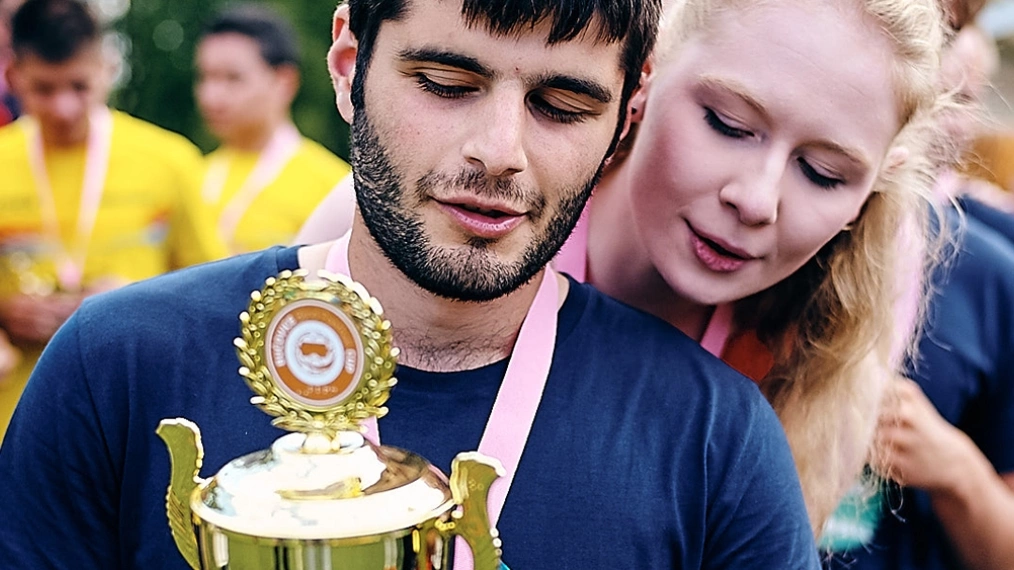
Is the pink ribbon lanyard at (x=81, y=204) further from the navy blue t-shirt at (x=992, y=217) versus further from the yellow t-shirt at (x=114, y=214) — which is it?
the navy blue t-shirt at (x=992, y=217)

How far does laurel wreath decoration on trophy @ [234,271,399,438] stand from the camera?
151 cm

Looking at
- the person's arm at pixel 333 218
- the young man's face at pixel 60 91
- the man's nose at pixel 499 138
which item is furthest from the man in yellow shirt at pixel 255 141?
the man's nose at pixel 499 138

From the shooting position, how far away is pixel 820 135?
2.13 metres

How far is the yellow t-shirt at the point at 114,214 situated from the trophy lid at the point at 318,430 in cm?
352

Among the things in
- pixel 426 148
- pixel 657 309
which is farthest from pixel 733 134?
pixel 426 148

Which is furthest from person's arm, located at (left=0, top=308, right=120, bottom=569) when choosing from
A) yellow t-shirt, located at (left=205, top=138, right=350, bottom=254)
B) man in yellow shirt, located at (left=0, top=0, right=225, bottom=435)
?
yellow t-shirt, located at (left=205, top=138, right=350, bottom=254)

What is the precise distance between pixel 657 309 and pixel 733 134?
0.46 m

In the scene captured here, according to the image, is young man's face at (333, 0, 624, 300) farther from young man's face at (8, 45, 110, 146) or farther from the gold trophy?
young man's face at (8, 45, 110, 146)

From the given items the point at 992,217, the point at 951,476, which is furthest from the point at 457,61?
the point at 992,217

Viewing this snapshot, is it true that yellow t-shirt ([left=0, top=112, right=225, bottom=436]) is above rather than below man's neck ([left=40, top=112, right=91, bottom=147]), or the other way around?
below

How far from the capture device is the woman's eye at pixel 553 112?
187cm

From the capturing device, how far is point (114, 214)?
4.96 metres

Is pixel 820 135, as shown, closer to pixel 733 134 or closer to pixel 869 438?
pixel 733 134

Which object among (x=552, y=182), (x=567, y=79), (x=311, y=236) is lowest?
(x=311, y=236)
